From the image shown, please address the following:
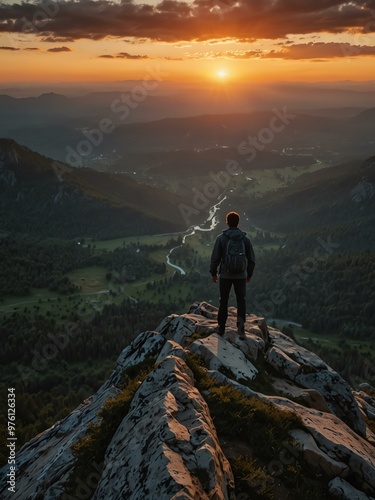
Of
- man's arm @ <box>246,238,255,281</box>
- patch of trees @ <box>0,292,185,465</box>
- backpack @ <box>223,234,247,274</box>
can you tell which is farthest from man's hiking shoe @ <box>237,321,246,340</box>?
patch of trees @ <box>0,292,185,465</box>

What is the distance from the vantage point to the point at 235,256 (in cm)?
2686

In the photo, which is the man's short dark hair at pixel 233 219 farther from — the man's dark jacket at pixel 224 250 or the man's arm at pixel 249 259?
the man's arm at pixel 249 259

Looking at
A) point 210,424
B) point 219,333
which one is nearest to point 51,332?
point 219,333

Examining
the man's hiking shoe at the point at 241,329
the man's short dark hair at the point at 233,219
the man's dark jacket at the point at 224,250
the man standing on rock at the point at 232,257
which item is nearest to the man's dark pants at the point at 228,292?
the man standing on rock at the point at 232,257

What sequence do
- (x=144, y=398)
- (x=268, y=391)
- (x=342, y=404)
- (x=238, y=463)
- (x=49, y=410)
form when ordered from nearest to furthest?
(x=238, y=463), (x=144, y=398), (x=268, y=391), (x=342, y=404), (x=49, y=410)

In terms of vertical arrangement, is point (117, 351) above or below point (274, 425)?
below

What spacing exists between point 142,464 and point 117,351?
6115 inches

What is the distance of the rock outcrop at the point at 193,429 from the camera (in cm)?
1428

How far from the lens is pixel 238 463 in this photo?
53.5 feet

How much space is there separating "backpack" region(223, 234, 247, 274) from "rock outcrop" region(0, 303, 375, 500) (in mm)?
5131

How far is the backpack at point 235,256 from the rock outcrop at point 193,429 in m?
Result: 5.13

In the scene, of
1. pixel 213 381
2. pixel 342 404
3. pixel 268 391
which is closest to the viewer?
pixel 213 381

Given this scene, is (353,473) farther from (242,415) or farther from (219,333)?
(219,333)

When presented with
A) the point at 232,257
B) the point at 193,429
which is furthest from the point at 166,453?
the point at 232,257
